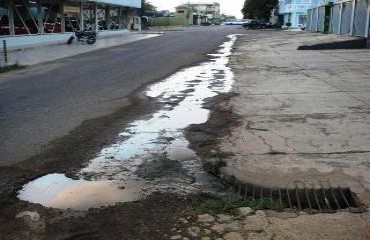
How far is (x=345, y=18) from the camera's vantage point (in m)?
36.2

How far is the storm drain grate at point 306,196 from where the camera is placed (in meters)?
4.92

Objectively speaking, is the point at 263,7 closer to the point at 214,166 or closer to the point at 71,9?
the point at 71,9

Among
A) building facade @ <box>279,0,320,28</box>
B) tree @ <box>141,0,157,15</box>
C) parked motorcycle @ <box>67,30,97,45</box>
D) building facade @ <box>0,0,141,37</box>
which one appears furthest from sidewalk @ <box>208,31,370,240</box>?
tree @ <box>141,0,157,15</box>

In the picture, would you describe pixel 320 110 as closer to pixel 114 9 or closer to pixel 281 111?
pixel 281 111

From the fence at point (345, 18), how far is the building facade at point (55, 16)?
20943mm

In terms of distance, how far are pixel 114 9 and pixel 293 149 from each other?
179ft

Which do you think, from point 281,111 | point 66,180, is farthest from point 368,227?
point 281,111

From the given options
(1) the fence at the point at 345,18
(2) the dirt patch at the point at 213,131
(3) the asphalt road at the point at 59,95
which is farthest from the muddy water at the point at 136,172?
(1) the fence at the point at 345,18

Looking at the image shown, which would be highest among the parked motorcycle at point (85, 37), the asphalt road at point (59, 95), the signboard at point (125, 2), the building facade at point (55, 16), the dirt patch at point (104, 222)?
the signboard at point (125, 2)

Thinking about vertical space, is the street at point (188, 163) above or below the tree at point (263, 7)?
below

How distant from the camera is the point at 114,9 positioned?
193 ft

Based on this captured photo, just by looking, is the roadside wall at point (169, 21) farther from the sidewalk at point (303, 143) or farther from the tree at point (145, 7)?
the sidewalk at point (303, 143)

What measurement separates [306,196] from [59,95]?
8611 millimetres

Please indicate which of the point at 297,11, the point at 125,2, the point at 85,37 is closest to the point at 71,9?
the point at 85,37
